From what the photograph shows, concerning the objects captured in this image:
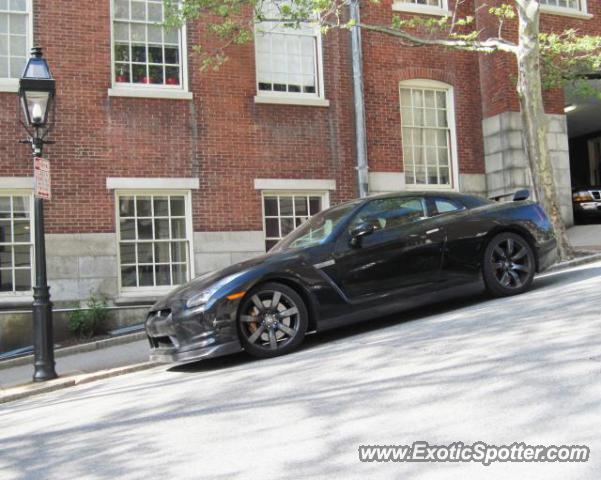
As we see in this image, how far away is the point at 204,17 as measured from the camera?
521 inches

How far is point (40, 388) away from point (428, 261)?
4.56 metres

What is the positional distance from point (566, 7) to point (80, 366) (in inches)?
529

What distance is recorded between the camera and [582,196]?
17.4 meters

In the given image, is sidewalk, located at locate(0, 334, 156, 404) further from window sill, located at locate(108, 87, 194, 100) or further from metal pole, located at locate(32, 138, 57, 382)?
window sill, located at locate(108, 87, 194, 100)

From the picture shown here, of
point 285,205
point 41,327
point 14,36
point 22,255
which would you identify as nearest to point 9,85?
point 14,36

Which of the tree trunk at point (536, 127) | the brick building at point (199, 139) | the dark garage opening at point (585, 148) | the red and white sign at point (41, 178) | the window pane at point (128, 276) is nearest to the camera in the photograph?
the red and white sign at point (41, 178)

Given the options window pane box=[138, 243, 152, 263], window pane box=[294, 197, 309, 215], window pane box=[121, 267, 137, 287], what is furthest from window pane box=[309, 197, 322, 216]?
window pane box=[121, 267, 137, 287]

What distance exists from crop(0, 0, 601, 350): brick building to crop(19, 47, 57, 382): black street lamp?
3.43 meters

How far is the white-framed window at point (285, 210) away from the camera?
13531 millimetres

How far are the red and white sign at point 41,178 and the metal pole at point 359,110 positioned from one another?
6926 millimetres

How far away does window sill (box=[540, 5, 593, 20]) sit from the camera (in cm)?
1564

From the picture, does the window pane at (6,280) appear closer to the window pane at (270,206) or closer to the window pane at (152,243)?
the window pane at (152,243)

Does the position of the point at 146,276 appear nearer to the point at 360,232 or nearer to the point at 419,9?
the point at 360,232

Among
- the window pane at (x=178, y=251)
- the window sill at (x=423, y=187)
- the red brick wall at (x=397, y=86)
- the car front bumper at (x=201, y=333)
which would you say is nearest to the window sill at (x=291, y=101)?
the red brick wall at (x=397, y=86)
